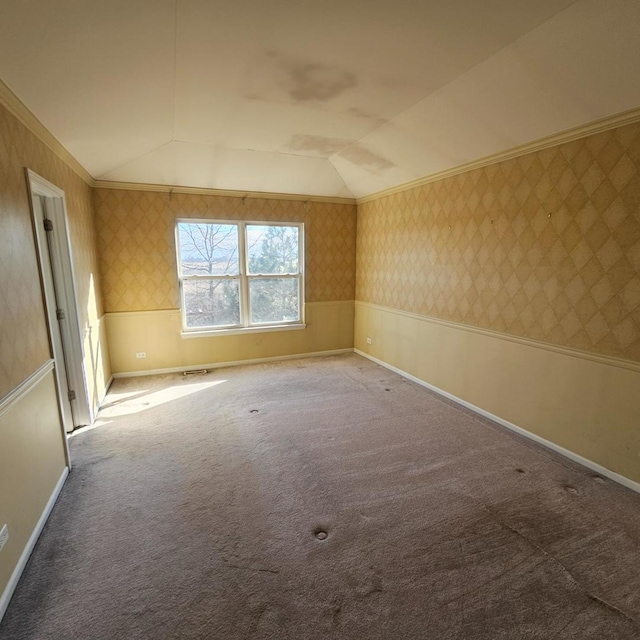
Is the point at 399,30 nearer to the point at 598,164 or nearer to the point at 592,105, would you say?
the point at 592,105

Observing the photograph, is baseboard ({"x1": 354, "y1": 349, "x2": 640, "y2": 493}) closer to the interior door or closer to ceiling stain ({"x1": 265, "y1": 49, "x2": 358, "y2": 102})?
ceiling stain ({"x1": 265, "y1": 49, "x2": 358, "y2": 102})

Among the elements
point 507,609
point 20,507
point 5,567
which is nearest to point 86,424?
point 20,507

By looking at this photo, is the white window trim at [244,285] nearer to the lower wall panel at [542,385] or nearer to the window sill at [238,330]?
the window sill at [238,330]

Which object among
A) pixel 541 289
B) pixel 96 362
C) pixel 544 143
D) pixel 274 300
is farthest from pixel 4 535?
pixel 544 143

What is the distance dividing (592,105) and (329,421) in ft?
10.00

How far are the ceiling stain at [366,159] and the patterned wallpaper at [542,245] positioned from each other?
1.51ft

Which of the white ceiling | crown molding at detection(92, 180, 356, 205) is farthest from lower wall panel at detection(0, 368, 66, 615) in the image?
crown molding at detection(92, 180, 356, 205)

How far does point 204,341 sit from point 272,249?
1.62m

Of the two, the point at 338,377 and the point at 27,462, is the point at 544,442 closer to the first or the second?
the point at 338,377

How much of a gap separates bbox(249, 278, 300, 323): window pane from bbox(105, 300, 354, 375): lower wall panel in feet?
0.71

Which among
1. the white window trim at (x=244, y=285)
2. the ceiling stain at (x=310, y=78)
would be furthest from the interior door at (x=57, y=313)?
the ceiling stain at (x=310, y=78)

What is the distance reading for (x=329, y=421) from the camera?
3293mm

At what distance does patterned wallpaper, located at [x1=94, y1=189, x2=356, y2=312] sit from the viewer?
421cm

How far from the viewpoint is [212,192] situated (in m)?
4.59
